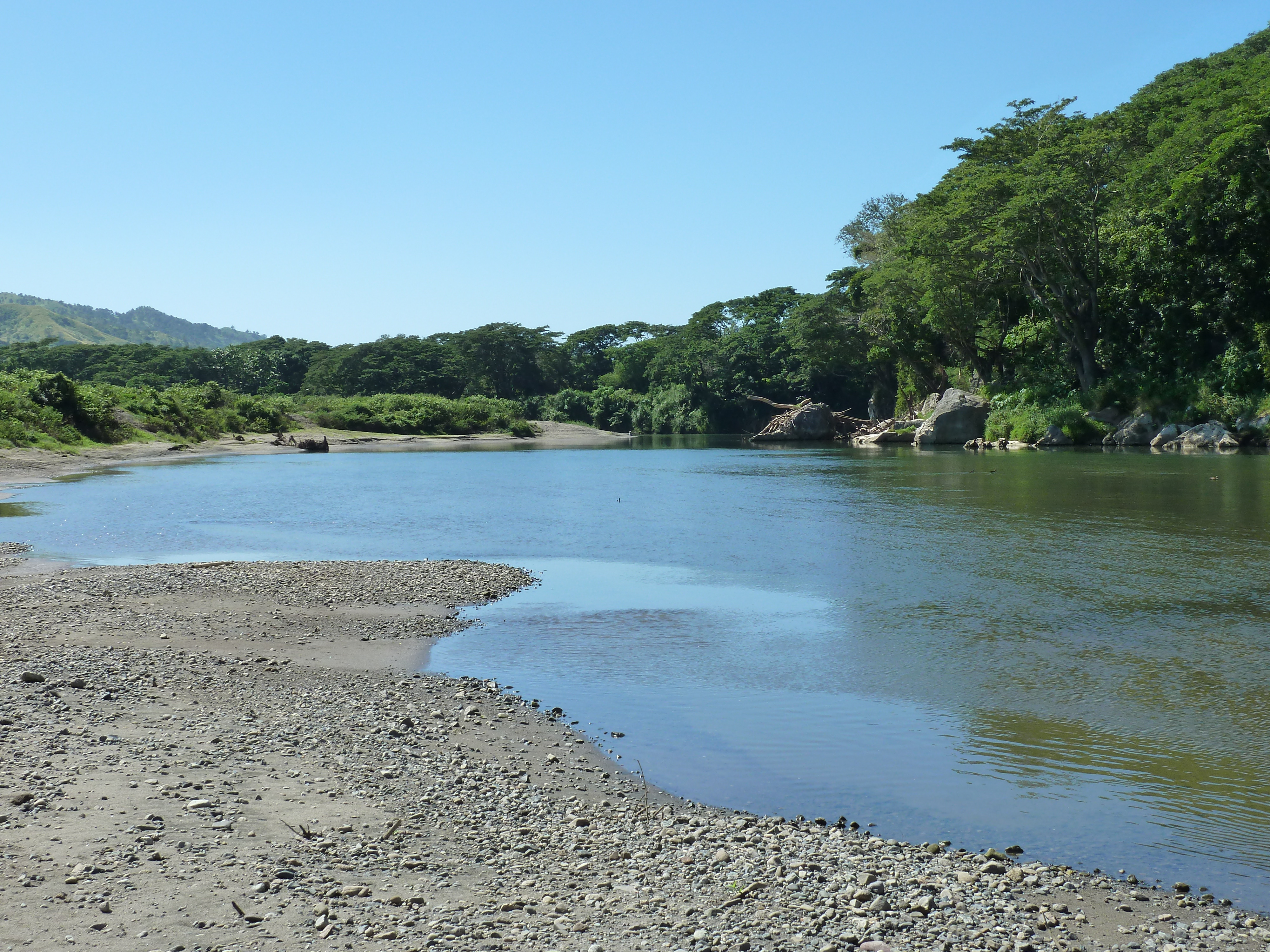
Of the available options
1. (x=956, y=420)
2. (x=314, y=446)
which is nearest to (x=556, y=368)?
(x=314, y=446)

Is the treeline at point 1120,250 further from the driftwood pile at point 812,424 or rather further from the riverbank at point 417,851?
the riverbank at point 417,851

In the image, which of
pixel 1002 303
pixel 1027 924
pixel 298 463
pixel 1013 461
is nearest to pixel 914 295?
pixel 1002 303

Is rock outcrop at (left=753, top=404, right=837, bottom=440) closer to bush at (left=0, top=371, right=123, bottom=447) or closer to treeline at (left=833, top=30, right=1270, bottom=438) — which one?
treeline at (left=833, top=30, right=1270, bottom=438)

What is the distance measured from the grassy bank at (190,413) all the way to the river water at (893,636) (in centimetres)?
2221

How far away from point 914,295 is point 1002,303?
19.9 ft

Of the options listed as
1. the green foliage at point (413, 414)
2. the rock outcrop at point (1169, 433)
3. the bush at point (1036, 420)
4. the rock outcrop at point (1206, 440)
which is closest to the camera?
the rock outcrop at point (1206, 440)

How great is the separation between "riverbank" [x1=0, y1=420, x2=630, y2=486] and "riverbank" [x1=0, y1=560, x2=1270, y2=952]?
37.6m

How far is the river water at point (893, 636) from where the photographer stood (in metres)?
7.97

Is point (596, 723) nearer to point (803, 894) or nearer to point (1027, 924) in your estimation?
point (803, 894)

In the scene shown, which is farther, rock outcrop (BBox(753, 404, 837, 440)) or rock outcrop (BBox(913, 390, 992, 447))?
rock outcrop (BBox(753, 404, 837, 440))

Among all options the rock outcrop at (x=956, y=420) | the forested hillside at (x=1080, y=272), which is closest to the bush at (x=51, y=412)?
the forested hillside at (x=1080, y=272)

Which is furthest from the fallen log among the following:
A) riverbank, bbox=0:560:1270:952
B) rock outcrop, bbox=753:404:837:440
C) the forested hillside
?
riverbank, bbox=0:560:1270:952

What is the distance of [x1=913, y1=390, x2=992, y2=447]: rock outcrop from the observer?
6800 centimetres

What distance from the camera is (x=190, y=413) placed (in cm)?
7462
